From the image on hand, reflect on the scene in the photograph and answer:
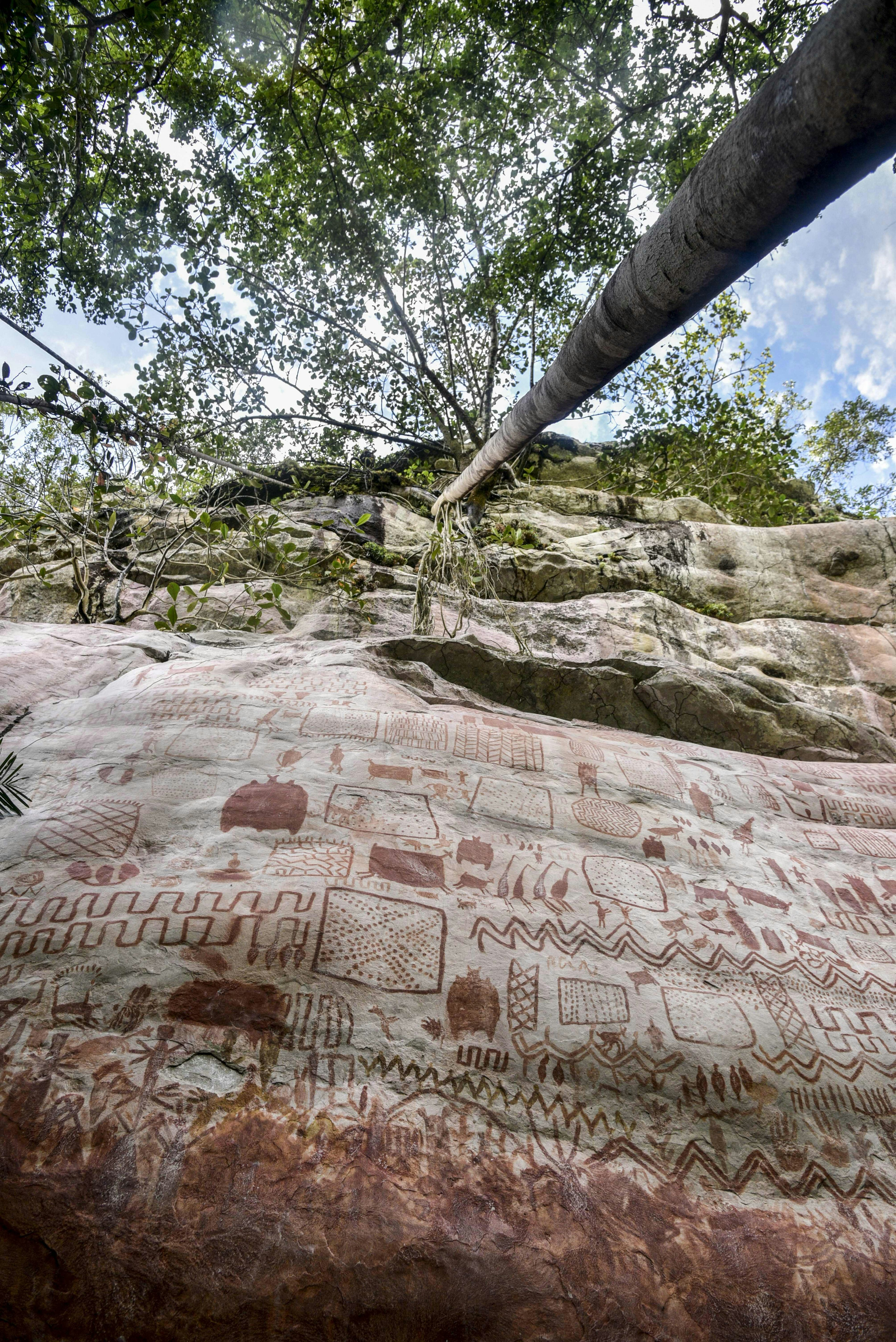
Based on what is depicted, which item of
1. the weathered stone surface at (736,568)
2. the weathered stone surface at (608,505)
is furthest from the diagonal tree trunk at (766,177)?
the weathered stone surface at (608,505)

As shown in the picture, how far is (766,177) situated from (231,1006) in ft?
9.95

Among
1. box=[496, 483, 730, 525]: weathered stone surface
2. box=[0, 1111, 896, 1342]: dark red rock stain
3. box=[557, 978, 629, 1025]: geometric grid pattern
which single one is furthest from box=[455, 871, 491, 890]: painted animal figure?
box=[496, 483, 730, 525]: weathered stone surface

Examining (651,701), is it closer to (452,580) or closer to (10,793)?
(452,580)

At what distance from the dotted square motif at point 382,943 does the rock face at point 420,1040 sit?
0.04 ft

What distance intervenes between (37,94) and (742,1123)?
16.8 feet

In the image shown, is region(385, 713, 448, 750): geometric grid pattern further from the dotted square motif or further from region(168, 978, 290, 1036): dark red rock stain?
region(168, 978, 290, 1036): dark red rock stain

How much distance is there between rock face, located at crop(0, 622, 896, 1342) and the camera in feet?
5.51

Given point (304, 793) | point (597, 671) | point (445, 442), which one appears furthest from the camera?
point (445, 442)

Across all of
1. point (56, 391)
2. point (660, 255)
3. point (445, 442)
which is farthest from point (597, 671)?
point (445, 442)

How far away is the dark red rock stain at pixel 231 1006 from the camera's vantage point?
2088 millimetres

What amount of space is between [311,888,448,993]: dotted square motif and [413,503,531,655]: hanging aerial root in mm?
2763

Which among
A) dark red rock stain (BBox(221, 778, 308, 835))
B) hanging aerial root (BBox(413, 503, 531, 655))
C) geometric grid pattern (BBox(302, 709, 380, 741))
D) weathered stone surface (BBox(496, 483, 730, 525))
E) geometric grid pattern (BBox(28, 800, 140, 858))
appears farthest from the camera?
weathered stone surface (BBox(496, 483, 730, 525))

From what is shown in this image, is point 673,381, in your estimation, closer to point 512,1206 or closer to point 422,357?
point 422,357

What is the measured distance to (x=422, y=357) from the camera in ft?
26.0
